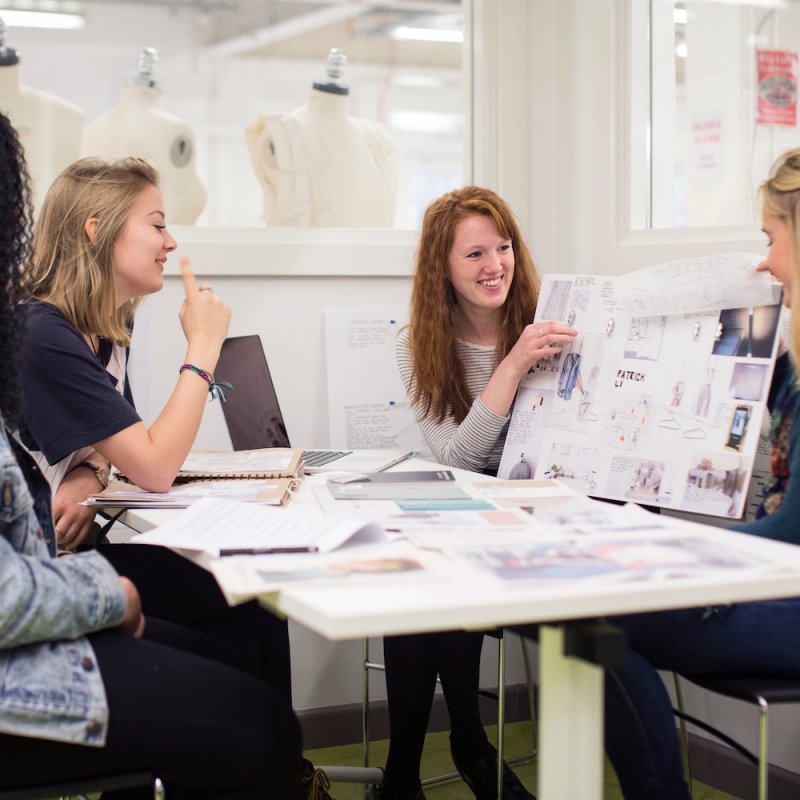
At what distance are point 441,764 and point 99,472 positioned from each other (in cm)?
117

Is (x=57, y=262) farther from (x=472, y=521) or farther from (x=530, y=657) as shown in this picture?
(x=530, y=657)

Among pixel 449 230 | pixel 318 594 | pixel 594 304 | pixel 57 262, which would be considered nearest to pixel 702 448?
pixel 594 304

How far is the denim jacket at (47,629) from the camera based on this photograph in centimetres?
108

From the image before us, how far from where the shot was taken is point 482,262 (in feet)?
7.93

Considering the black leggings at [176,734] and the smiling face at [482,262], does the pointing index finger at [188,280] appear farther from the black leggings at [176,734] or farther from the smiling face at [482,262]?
the black leggings at [176,734]

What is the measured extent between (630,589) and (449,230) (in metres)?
1.58

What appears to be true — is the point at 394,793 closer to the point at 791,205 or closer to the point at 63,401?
the point at 63,401

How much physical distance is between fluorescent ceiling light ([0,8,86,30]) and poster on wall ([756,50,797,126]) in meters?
1.69

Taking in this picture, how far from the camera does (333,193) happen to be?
2.84 meters

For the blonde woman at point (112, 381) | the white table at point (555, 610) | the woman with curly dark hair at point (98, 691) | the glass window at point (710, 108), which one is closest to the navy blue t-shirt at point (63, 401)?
the blonde woman at point (112, 381)

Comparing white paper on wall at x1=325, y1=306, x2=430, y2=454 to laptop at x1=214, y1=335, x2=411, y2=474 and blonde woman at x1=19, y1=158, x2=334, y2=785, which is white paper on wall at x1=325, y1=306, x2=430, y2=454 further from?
blonde woman at x1=19, y1=158, x2=334, y2=785

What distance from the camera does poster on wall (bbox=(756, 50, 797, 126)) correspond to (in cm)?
225

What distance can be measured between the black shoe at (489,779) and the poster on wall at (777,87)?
1.52 metres

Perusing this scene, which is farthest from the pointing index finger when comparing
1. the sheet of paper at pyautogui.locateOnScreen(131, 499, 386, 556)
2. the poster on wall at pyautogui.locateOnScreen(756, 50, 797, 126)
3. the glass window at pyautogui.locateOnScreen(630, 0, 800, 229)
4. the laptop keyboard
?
the poster on wall at pyautogui.locateOnScreen(756, 50, 797, 126)
